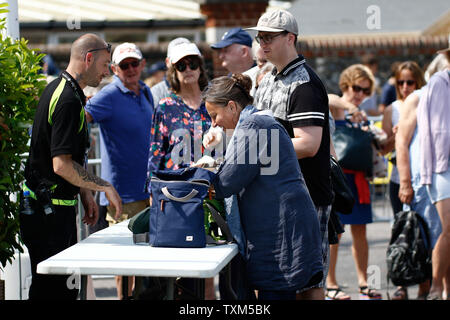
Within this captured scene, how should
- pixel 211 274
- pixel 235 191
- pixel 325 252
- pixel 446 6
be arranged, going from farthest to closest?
pixel 446 6, pixel 325 252, pixel 235 191, pixel 211 274

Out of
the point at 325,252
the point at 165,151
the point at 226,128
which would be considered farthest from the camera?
the point at 165,151

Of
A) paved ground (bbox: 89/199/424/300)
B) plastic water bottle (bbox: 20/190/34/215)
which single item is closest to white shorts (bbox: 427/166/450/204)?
paved ground (bbox: 89/199/424/300)

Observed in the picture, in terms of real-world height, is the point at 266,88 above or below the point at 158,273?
above

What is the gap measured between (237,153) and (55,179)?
1087 millimetres

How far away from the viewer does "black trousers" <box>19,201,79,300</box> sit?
14.3 feet

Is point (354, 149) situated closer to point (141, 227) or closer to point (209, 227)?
point (209, 227)

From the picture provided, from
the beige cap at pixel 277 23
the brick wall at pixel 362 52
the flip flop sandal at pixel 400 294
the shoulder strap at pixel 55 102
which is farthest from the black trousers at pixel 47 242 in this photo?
the brick wall at pixel 362 52

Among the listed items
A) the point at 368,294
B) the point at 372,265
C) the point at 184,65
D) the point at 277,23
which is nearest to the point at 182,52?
the point at 184,65

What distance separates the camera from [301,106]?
4.41 metres

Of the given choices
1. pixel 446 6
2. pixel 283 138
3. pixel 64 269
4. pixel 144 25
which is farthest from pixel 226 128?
pixel 446 6

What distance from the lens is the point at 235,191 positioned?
157 inches
